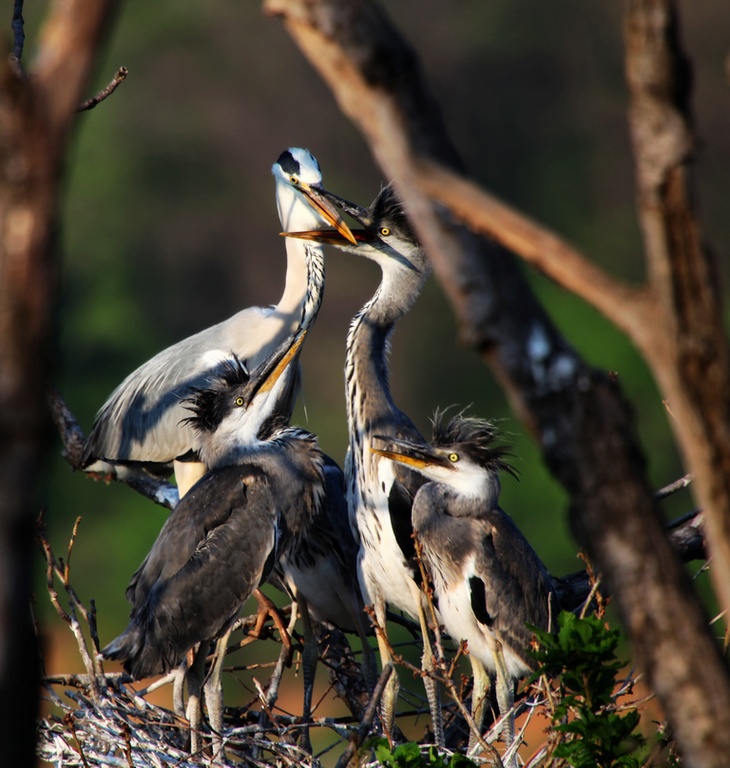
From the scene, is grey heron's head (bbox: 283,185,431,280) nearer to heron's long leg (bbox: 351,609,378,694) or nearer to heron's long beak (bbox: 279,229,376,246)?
heron's long beak (bbox: 279,229,376,246)

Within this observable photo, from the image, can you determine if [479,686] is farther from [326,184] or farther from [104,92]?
[326,184]

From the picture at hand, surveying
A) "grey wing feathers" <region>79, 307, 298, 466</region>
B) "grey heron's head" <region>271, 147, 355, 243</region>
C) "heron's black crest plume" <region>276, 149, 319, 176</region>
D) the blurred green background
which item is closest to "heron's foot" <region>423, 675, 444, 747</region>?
"grey wing feathers" <region>79, 307, 298, 466</region>

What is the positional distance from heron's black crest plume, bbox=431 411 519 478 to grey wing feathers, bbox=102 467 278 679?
596 millimetres

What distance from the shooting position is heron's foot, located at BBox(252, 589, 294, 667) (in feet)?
13.1

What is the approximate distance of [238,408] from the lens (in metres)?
4.25

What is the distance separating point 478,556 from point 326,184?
13.9 meters

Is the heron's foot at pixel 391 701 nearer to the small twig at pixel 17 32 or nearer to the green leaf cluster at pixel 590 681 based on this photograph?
the green leaf cluster at pixel 590 681

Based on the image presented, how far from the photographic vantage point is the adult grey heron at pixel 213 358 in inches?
200

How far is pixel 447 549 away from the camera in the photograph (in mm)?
3609

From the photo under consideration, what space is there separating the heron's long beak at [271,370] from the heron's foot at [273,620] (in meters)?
0.69

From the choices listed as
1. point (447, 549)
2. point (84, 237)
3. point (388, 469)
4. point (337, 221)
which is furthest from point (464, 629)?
point (84, 237)

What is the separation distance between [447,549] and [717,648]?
7.15ft

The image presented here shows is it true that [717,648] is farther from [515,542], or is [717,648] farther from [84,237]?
[84,237]

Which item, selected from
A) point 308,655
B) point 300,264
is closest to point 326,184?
point 300,264
